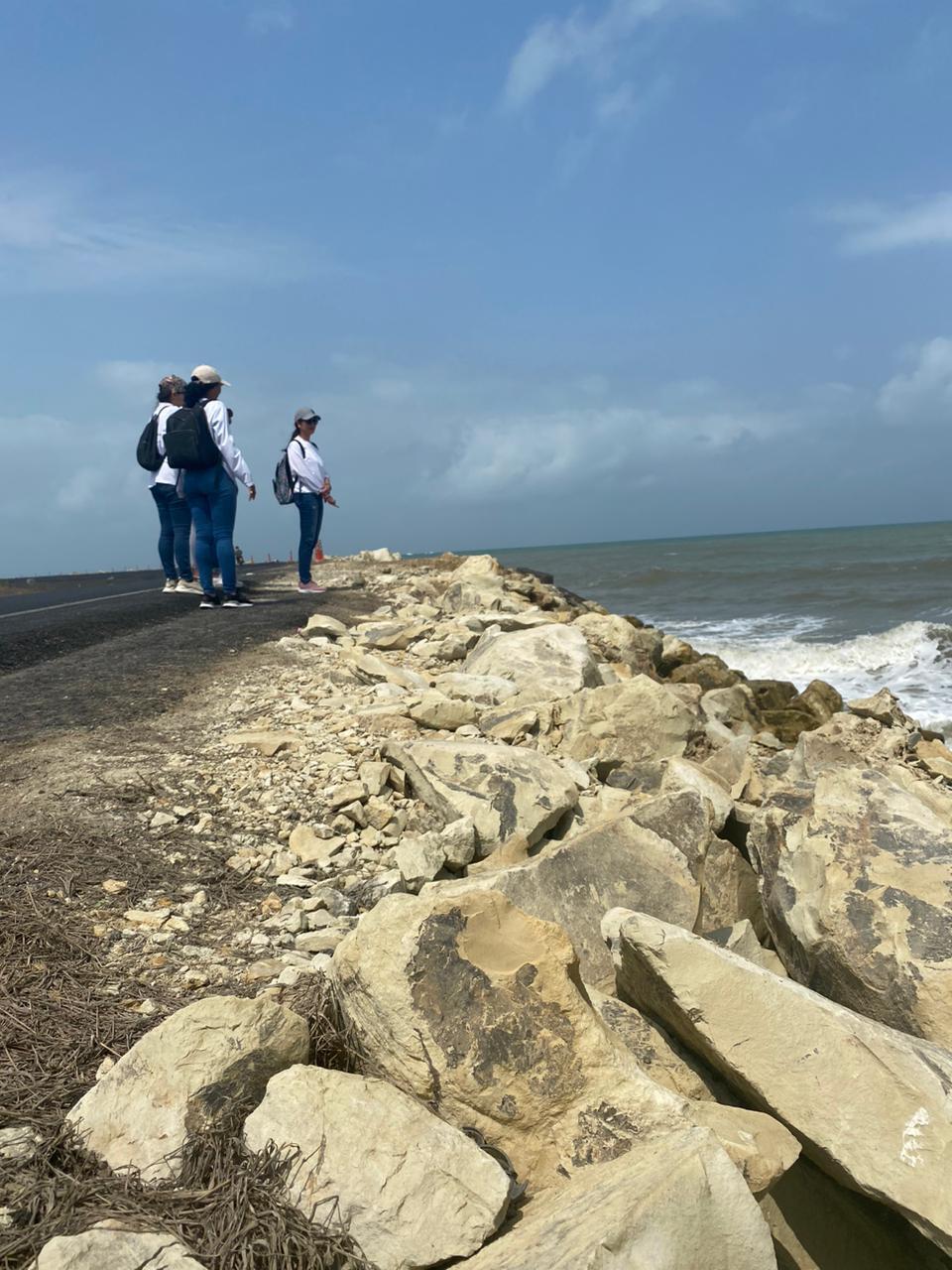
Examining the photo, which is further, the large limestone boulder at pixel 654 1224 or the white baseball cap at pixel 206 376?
the white baseball cap at pixel 206 376

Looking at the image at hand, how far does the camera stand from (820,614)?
2105cm

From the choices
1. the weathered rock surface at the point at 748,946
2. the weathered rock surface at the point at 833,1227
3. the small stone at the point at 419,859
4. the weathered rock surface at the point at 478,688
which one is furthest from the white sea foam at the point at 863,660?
the weathered rock surface at the point at 833,1227

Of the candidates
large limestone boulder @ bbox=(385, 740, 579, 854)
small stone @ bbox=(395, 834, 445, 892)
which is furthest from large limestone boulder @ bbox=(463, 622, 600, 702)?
small stone @ bbox=(395, 834, 445, 892)

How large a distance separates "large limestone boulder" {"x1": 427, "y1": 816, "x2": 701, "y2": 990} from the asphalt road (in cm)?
288

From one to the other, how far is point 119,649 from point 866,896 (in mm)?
6012

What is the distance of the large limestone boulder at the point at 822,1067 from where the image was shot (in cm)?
217

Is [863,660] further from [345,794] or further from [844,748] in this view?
[345,794]

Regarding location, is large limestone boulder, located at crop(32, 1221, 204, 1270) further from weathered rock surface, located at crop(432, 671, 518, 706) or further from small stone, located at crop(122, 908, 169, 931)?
weathered rock surface, located at crop(432, 671, 518, 706)

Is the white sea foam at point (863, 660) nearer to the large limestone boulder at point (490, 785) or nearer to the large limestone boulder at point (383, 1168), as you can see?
the large limestone boulder at point (490, 785)

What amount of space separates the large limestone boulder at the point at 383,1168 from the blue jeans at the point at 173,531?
848 centimetres

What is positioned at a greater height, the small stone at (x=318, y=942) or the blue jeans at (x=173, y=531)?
the blue jeans at (x=173, y=531)

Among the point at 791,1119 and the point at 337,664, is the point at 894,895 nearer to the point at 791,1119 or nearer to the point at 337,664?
the point at 791,1119

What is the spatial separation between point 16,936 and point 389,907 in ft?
4.23

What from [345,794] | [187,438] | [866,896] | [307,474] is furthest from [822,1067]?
[307,474]
